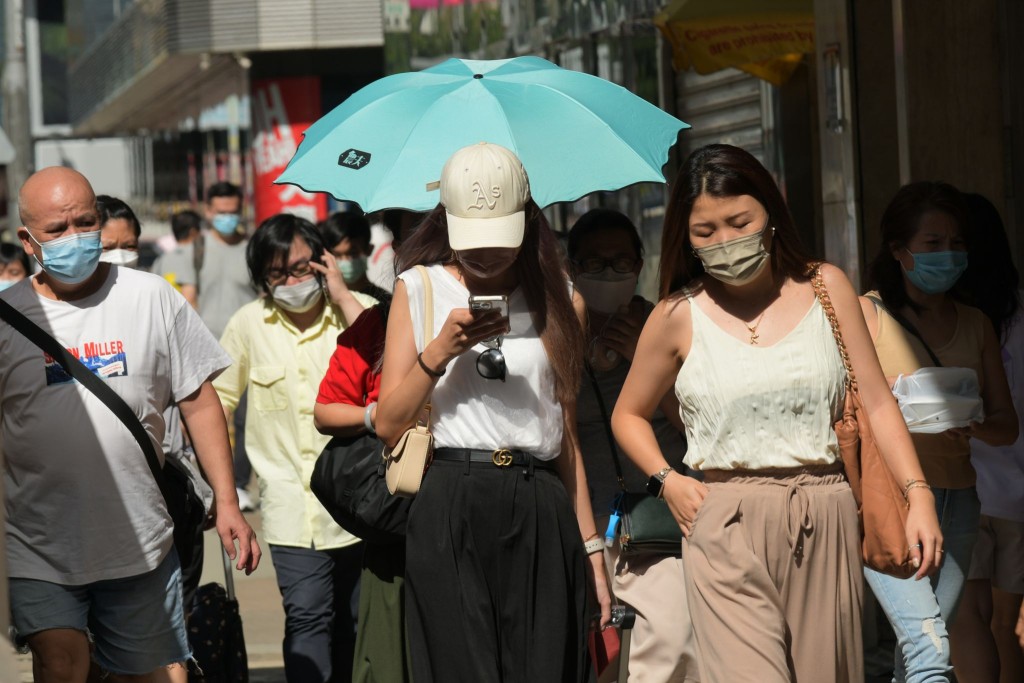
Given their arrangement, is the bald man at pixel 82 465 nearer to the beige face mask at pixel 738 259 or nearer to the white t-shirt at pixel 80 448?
the white t-shirt at pixel 80 448

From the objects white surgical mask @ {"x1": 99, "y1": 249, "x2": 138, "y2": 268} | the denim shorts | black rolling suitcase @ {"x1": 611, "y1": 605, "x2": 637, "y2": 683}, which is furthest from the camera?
white surgical mask @ {"x1": 99, "y1": 249, "x2": 138, "y2": 268}

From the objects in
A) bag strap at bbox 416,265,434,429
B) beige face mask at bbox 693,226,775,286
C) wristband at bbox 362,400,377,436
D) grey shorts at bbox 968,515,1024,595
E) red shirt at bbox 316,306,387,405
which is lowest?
grey shorts at bbox 968,515,1024,595

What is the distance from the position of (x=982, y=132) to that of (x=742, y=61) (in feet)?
5.60

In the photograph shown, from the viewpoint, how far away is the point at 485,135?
505 cm

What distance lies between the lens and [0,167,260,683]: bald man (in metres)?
4.79

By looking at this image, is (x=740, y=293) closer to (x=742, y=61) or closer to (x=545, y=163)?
(x=545, y=163)

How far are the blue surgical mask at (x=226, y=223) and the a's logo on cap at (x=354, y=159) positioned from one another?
622cm

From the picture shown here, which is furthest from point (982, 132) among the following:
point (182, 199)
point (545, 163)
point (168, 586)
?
point (182, 199)

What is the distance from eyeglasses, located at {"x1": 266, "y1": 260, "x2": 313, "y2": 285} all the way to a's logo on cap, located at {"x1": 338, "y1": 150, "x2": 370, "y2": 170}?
1324mm

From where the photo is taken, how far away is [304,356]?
6.43m

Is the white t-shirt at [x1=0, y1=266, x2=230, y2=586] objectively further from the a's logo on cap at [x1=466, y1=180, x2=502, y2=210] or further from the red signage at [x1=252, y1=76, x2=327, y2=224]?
the red signage at [x1=252, y1=76, x2=327, y2=224]

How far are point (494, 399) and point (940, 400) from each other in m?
1.63

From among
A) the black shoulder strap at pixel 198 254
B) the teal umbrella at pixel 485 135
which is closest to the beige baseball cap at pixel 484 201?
the teal umbrella at pixel 485 135

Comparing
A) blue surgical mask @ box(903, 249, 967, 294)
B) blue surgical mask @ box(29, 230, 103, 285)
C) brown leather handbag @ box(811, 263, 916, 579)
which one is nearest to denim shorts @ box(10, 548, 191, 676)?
blue surgical mask @ box(29, 230, 103, 285)
